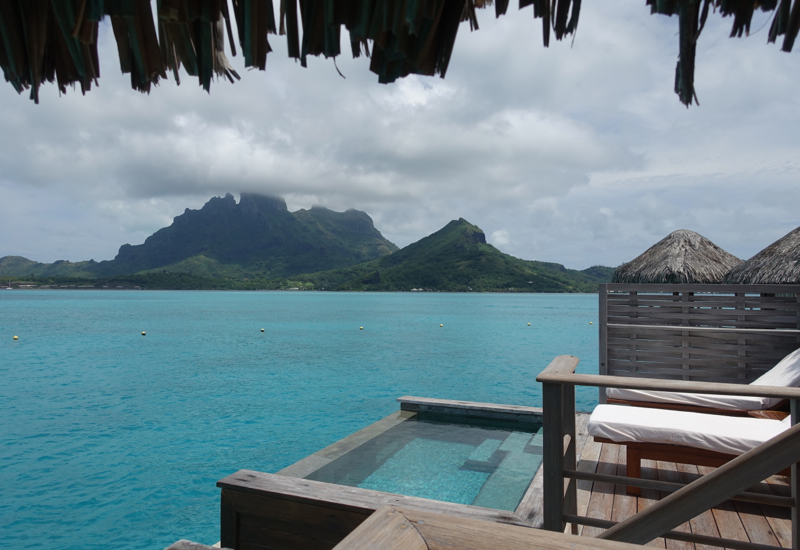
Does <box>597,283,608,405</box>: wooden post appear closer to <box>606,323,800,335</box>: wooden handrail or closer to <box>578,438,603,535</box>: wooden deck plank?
<box>606,323,800,335</box>: wooden handrail

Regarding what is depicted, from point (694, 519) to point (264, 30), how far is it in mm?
3224

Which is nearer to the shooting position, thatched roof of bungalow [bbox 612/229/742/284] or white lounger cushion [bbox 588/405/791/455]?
white lounger cushion [bbox 588/405/791/455]

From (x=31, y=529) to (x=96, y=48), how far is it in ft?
23.5

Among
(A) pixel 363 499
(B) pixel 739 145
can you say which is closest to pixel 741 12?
(A) pixel 363 499

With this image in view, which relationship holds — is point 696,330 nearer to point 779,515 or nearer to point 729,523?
point 779,515

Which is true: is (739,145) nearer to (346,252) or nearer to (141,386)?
(141,386)

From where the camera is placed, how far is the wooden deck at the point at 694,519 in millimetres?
2434

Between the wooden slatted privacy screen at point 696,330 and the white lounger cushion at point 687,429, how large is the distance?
1893 millimetres

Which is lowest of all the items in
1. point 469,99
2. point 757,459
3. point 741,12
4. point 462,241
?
point 757,459

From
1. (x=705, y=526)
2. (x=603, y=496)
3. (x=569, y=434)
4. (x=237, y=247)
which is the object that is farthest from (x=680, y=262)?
(x=237, y=247)

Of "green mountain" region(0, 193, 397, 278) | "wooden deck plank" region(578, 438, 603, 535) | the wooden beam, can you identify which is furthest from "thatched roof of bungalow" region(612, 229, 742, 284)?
"green mountain" region(0, 193, 397, 278)

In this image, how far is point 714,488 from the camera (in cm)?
140

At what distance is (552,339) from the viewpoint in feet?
90.4

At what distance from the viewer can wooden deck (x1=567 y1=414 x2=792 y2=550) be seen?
243 cm
